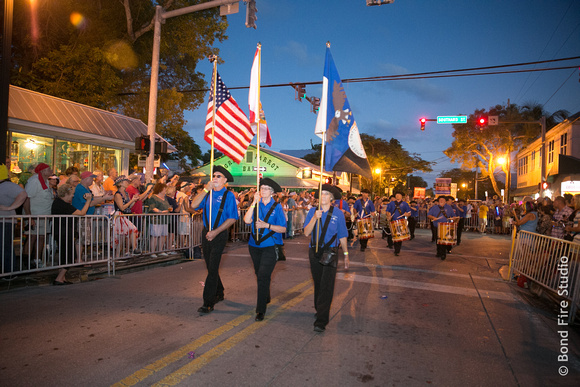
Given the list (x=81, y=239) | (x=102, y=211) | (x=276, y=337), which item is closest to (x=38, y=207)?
(x=81, y=239)

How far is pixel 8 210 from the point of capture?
647 centimetres

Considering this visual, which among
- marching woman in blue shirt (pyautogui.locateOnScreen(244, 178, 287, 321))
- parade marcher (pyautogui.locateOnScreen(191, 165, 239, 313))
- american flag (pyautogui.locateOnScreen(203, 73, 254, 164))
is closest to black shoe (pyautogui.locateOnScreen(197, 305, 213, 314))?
parade marcher (pyautogui.locateOnScreen(191, 165, 239, 313))

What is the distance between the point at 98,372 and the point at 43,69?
1760 cm

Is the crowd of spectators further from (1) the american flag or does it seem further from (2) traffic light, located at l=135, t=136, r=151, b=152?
(1) the american flag

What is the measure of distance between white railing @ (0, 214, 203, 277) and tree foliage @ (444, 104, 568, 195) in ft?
121

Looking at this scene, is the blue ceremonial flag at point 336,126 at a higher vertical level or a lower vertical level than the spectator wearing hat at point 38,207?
higher

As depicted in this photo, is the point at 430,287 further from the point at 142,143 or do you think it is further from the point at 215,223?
the point at 142,143

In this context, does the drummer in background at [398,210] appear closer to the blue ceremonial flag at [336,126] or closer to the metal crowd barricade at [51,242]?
the blue ceremonial flag at [336,126]

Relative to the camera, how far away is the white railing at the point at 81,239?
648 cm

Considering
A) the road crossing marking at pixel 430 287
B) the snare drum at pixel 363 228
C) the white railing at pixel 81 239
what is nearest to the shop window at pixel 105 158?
the white railing at pixel 81 239

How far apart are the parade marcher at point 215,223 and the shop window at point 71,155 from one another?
35.3 ft

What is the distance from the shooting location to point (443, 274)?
9008 mm

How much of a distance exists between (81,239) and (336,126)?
5.51 meters

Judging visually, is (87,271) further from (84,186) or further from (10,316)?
(10,316)
